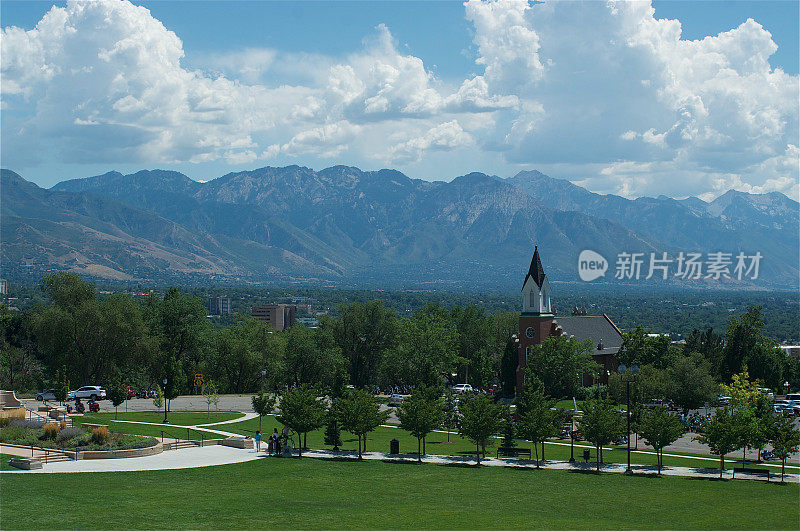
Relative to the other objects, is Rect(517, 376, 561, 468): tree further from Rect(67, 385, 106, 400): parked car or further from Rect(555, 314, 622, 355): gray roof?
Rect(555, 314, 622, 355): gray roof

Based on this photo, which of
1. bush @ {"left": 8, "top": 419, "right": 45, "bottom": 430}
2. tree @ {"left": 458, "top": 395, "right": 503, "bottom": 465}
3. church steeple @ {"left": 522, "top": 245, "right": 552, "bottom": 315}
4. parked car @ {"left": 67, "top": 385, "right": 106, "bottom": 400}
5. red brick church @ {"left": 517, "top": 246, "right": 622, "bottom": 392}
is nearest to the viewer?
tree @ {"left": 458, "top": 395, "right": 503, "bottom": 465}

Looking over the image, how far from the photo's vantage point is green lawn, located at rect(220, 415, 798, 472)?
150ft

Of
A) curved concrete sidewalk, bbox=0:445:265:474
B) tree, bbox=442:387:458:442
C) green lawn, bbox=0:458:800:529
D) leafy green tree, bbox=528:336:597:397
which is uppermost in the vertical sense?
leafy green tree, bbox=528:336:597:397

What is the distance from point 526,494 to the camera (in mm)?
34781

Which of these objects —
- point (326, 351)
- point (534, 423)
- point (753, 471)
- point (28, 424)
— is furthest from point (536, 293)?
point (28, 424)

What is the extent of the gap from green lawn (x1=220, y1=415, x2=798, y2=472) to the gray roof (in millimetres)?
38915

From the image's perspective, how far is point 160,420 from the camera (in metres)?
58.1

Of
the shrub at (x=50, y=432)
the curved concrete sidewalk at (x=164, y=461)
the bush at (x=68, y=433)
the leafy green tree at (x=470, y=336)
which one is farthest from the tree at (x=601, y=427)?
the leafy green tree at (x=470, y=336)

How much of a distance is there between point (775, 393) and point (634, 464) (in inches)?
1982

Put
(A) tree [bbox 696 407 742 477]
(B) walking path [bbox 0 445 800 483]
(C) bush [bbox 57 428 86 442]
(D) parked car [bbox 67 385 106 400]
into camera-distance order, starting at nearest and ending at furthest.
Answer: (B) walking path [bbox 0 445 800 483]
(A) tree [bbox 696 407 742 477]
(C) bush [bbox 57 428 86 442]
(D) parked car [bbox 67 385 106 400]

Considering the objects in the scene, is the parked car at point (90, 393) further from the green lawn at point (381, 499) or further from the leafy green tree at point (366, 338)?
the green lawn at point (381, 499)

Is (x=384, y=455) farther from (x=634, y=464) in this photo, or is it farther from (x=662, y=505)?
(x=662, y=505)

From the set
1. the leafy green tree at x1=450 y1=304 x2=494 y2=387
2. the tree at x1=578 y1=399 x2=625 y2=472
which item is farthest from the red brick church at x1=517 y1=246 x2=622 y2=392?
the tree at x1=578 y1=399 x2=625 y2=472

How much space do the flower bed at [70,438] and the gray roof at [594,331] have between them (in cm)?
5667
